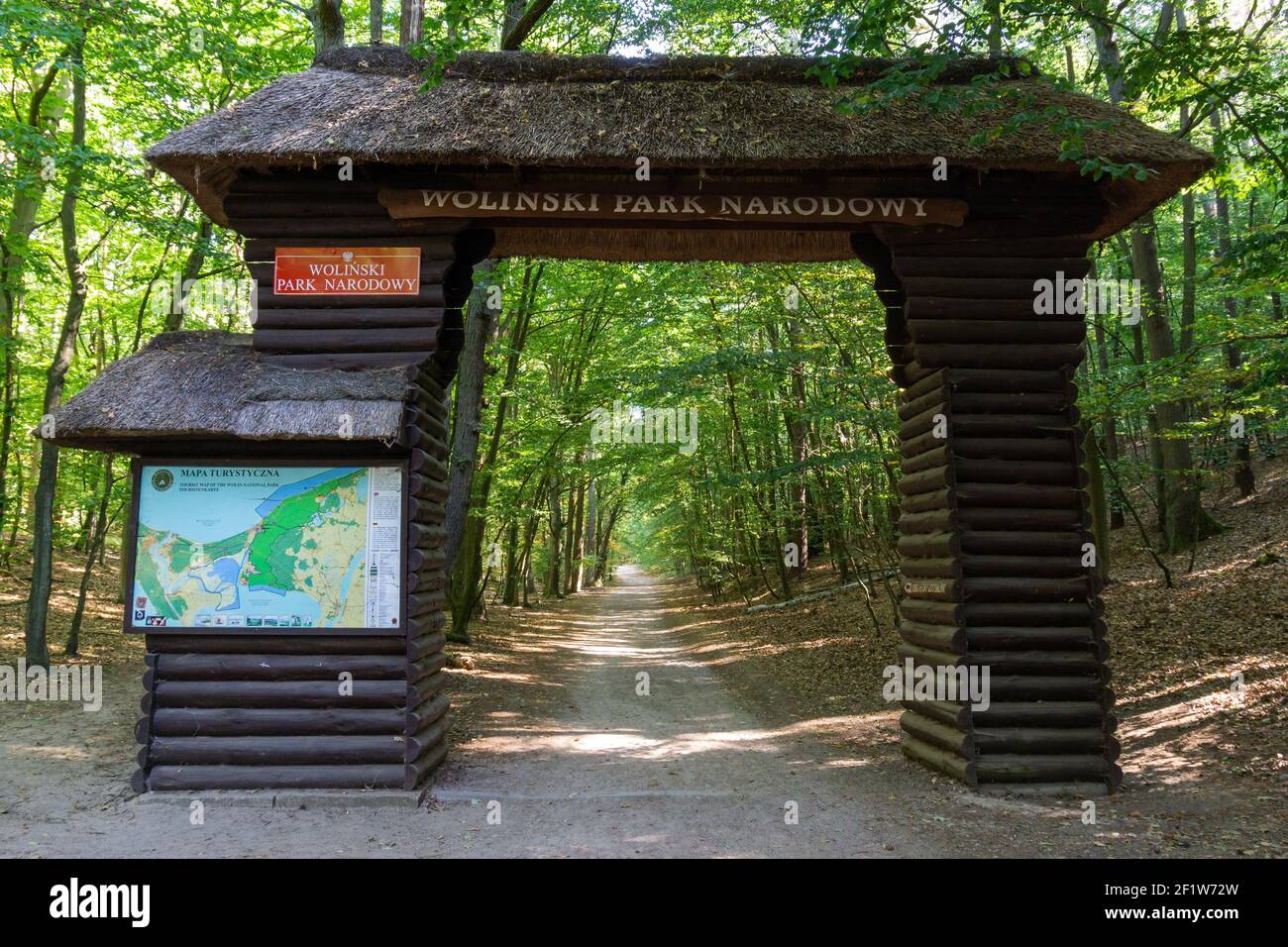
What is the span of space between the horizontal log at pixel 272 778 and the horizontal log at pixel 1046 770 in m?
5.10

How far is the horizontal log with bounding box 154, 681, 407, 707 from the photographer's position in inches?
262

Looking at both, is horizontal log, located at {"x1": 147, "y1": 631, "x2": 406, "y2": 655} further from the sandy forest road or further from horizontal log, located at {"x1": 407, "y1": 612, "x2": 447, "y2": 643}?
the sandy forest road

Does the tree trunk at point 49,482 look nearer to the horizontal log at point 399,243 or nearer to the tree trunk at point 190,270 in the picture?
the tree trunk at point 190,270

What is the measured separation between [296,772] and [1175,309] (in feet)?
103

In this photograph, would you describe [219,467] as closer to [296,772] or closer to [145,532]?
[145,532]

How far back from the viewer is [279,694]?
6668mm

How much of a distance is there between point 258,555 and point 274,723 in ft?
4.74

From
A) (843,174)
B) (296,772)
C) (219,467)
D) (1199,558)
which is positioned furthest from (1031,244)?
(1199,558)

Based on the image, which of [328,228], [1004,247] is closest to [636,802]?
[328,228]

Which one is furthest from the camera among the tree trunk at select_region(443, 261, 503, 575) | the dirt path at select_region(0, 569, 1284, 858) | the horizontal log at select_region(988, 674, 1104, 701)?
the tree trunk at select_region(443, 261, 503, 575)

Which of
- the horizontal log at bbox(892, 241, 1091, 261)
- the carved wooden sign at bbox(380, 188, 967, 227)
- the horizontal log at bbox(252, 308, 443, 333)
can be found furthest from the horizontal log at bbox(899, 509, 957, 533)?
the horizontal log at bbox(252, 308, 443, 333)

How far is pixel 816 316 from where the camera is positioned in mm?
13555
